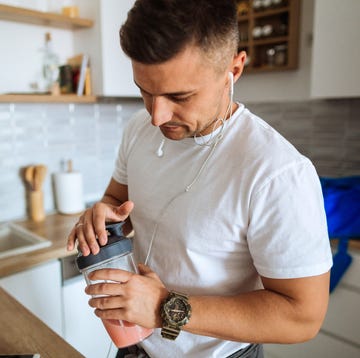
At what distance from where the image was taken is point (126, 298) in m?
0.61

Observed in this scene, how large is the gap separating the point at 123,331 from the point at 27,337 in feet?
0.86

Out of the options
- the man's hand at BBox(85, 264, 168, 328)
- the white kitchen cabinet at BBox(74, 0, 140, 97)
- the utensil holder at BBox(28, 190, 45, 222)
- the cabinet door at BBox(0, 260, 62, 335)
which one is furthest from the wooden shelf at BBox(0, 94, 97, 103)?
the man's hand at BBox(85, 264, 168, 328)

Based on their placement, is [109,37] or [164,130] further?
[109,37]

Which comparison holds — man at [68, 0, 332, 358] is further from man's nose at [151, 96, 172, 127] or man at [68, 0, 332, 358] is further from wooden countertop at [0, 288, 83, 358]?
wooden countertop at [0, 288, 83, 358]

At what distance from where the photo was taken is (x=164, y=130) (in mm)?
740

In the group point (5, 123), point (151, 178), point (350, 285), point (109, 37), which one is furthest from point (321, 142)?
point (5, 123)

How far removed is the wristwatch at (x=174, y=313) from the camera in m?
0.63

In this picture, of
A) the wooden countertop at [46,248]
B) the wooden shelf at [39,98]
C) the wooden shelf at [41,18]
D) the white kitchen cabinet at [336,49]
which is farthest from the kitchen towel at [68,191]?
the white kitchen cabinet at [336,49]

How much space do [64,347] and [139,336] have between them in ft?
0.58

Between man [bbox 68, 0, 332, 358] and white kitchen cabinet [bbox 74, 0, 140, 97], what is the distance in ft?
3.96

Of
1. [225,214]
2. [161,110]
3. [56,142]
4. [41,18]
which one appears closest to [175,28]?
[161,110]

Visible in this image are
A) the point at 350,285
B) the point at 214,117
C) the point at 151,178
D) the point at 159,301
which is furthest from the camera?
the point at 350,285

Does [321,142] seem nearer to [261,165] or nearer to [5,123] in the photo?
[261,165]

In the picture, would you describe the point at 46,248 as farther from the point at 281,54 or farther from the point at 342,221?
the point at 281,54
